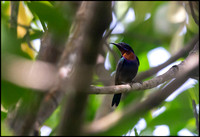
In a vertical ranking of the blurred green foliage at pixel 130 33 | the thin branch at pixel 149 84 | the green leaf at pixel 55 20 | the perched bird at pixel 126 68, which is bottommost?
the perched bird at pixel 126 68

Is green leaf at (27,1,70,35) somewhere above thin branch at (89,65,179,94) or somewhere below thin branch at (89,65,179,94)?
above

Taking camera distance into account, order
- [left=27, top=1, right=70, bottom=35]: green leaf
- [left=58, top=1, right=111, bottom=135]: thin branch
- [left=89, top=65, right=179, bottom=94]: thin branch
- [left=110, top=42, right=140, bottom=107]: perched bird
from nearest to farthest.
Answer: [left=58, top=1, right=111, bottom=135]: thin branch
[left=27, top=1, right=70, bottom=35]: green leaf
[left=89, top=65, right=179, bottom=94]: thin branch
[left=110, top=42, right=140, bottom=107]: perched bird

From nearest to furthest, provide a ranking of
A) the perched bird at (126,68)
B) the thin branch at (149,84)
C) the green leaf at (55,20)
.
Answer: the green leaf at (55,20), the thin branch at (149,84), the perched bird at (126,68)

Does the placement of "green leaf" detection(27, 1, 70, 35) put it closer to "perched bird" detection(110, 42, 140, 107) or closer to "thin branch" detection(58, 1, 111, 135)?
"thin branch" detection(58, 1, 111, 135)

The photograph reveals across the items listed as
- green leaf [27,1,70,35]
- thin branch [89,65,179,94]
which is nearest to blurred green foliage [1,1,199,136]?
green leaf [27,1,70,35]

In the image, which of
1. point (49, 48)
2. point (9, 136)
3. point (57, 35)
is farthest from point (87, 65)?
point (49, 48)

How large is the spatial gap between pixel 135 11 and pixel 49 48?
715 mm

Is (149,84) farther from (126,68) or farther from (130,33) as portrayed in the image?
(126,68)

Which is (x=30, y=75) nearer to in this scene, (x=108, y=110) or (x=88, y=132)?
(x=88, y=132)

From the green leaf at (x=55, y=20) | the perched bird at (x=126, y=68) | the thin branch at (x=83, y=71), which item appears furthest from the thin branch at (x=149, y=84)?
the perched bird at (x=126, y=68)

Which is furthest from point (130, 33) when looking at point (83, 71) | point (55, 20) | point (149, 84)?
point (149, 84)

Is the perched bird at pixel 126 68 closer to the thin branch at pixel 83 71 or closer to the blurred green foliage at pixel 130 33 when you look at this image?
the blurred green foliage at pixel 130 33

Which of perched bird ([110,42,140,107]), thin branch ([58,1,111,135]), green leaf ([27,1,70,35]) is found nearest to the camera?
thin branch ([58,1,111,135])

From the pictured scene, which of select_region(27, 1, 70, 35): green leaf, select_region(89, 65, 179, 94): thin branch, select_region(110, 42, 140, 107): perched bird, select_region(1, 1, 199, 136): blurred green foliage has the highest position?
select_region(27, 1, 70, 35): green leaf
